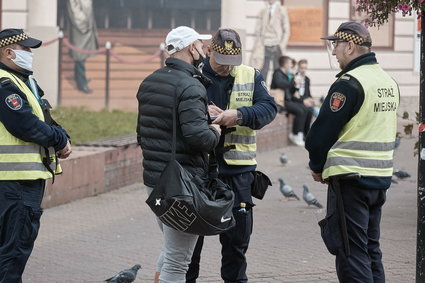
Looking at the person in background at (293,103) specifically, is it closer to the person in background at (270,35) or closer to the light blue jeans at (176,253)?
the person in background at (270,35)

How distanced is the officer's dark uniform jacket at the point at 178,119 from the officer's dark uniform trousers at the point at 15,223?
2.62ft

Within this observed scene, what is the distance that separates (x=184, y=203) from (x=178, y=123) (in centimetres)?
50

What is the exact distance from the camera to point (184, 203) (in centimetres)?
647

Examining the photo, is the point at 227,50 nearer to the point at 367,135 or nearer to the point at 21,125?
the point at 367,135

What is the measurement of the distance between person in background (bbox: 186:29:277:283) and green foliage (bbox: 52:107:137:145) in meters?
7.21

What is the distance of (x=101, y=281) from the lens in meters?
8.67

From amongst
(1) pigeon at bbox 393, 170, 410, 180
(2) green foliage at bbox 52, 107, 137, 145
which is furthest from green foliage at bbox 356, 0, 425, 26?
(2) green foliage at bbox 52, 107, 137, 145

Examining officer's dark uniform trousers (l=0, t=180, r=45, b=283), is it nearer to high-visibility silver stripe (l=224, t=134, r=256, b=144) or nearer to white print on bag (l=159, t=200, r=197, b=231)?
white print on bag (l=159, t=200, r=197, b=231)

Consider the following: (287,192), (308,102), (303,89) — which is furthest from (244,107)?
(303,89)

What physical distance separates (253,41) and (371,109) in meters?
18.0

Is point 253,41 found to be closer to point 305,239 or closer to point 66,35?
point 66,35

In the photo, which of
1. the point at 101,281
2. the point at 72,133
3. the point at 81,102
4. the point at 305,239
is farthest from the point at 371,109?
the point at 81,102

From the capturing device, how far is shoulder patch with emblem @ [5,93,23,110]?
267 inches

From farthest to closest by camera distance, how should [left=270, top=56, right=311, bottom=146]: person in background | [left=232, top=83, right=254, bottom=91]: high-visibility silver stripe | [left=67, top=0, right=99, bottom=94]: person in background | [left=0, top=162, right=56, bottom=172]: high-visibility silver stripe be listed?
[left=67, top=0, right=99, bottom=94]: person in background → [left=270, top=56, right=311, bottom=146]: person in background → [left=232, top=83, right=254, bottom=91]: high-visibility silver stripe → [left=0, top=162, right=56, bottom=172]: high-visibility silver stripe
